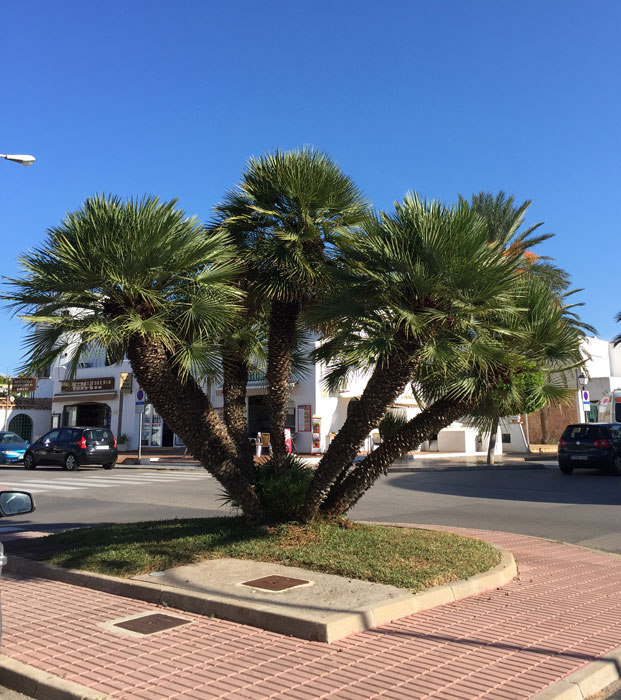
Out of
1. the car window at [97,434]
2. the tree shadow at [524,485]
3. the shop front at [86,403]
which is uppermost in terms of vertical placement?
→ the shop front at [86,403]

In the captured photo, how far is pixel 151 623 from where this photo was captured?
209 inches

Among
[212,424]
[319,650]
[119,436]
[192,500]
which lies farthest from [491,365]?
[119,436]

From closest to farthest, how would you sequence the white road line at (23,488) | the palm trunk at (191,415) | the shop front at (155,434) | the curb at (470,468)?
the palm trunk at (191,415) → the white road line at (23,488) → the curb at (470,468) → the shop front at (155,434)

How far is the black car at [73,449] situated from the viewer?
1000 inches

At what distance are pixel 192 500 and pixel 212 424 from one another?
7595 millimetres

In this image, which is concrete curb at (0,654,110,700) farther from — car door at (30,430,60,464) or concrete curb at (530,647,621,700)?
Result: car door at (30,430,60,464)

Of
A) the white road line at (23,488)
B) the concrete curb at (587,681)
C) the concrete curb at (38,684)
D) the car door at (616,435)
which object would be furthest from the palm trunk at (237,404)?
the car door at (616,435)

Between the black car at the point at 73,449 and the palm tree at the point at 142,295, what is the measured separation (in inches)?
743

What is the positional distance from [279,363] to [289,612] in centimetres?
382

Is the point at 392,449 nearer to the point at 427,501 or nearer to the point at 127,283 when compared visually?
the point at 127,283

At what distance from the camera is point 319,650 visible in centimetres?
464

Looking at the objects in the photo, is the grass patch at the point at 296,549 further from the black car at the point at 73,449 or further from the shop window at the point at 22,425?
the shop window at the point at 22,425

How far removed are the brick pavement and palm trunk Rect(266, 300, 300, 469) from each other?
2.96m

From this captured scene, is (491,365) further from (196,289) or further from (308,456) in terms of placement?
(308,456)
